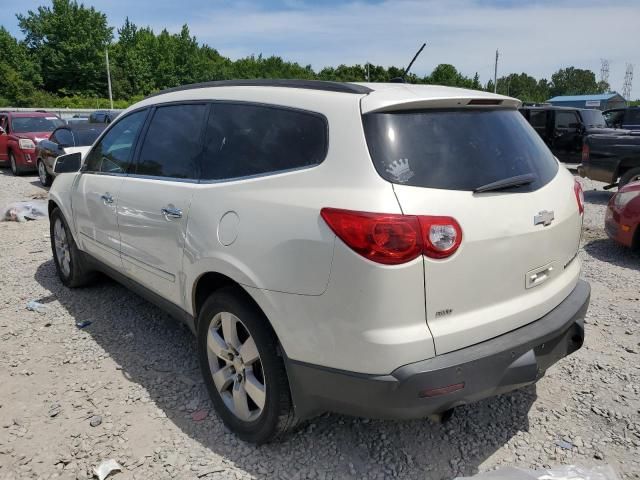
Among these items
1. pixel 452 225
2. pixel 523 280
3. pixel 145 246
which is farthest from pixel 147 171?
pixel 523 280

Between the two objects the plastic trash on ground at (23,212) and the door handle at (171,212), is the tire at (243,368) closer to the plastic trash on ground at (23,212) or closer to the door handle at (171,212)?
the door handle at (171,212)

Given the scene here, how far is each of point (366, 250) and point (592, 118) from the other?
16224 mm

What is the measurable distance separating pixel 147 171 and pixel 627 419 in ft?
10.6

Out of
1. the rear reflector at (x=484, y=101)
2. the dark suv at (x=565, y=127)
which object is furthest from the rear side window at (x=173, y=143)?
the dark suv at (x=565, y=127)

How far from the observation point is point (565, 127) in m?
15.2

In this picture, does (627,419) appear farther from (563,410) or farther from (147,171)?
(147,171)

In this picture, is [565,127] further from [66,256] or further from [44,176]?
[66,256]

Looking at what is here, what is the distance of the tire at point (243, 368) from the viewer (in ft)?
7.88

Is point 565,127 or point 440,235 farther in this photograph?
point 565,127

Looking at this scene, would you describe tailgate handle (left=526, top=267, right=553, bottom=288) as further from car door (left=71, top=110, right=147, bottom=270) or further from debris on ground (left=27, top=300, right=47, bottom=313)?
debris on ground (left=27, top=300, right=47, bottom=313)

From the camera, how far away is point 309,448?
8.70ft

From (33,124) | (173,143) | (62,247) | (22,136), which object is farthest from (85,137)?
(173,143)

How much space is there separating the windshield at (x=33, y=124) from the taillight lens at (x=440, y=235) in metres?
14.4

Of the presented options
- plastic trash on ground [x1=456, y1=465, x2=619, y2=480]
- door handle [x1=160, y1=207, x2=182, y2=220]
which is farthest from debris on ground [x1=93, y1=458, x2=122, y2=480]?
plastic trash on ground [x1=456, y1=465, x2=619, y2=480]
